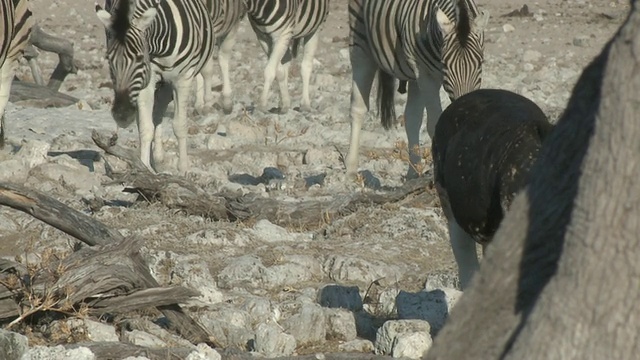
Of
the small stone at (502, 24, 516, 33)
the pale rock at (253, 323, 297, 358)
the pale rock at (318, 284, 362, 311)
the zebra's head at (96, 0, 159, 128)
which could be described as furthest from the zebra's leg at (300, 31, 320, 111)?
the pale rock at (253, 323, 297, 358)

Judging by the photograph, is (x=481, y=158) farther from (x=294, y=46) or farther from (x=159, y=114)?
(x=294, y=46)

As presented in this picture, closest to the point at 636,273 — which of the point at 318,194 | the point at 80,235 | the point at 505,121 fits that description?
the point at 505,121

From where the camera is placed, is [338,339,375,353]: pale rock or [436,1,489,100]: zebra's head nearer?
[338,339,375,353]: pale rock

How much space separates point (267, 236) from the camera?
334 inches


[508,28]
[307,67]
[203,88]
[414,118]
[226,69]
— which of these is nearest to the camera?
[414,118]

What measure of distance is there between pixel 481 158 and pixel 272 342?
1238 millimetres

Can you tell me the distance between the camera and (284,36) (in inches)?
642

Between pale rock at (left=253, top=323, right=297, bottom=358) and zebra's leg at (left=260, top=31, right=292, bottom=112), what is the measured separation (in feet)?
31.9

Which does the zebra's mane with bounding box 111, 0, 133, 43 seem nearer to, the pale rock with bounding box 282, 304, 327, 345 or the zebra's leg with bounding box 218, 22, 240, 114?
the zebra's leg with bounding box 218, 22, 240, 114

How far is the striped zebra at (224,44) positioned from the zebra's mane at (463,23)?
510cm

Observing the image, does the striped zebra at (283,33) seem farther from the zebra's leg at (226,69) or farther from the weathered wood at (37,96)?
the weathered wood at (37,96)

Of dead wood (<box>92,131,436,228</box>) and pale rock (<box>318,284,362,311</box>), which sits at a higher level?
pale rock (<box>318,284,362,311</box>)

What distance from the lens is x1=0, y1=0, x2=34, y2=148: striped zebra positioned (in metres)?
10.7

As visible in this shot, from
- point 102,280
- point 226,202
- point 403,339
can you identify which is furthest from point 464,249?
point 226,202
